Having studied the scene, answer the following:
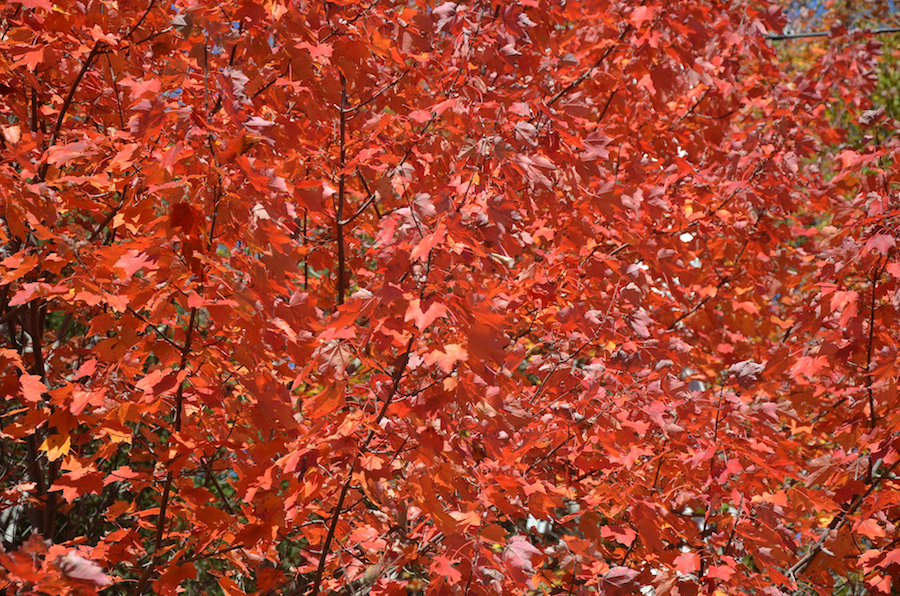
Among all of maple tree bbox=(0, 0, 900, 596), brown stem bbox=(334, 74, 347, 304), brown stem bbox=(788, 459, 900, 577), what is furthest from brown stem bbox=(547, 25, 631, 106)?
brown stem bbox=(788, 459, 900, 577)

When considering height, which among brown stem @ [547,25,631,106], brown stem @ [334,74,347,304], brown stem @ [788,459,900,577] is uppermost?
brown stem @ [547,25,631,106]

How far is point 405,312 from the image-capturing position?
1.54m

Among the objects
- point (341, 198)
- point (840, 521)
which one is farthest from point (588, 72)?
point (840, 521)

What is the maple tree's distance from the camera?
5.57 feet

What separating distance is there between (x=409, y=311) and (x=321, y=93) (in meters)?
1.10

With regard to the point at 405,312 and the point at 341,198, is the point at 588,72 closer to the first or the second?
Result: the point at 341,198

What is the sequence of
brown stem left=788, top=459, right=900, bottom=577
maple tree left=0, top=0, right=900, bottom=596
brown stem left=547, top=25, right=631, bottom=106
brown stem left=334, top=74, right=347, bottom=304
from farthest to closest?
brown stem left=547, top=25, right=631, bottom=106 → brown stem left=788, top=459, right=900, bottom=577 → brown stem left=334, top=74, right=347, bottom=304 → maple tree left=0, top=0, right=900, bottom=596

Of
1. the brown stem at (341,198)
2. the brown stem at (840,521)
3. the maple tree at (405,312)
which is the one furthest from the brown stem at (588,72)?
the brown stem at (840,521)

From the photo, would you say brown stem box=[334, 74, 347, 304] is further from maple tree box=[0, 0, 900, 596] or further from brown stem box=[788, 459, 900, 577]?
brown stem box=[788, 459, 900, 577]

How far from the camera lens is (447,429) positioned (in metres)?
2.08

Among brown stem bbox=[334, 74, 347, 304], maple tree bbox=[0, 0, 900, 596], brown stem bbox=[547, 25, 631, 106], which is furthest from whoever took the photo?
brown stem bbox=[547, 25, 631, 106]

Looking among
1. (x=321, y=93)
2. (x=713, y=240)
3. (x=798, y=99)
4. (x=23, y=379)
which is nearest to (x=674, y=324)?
(x=713, y=240)

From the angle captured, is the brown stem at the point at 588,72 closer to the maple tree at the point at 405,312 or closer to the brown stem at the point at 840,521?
the maple tree at the point at 405,312

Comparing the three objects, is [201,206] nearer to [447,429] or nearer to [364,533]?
[447,429]
